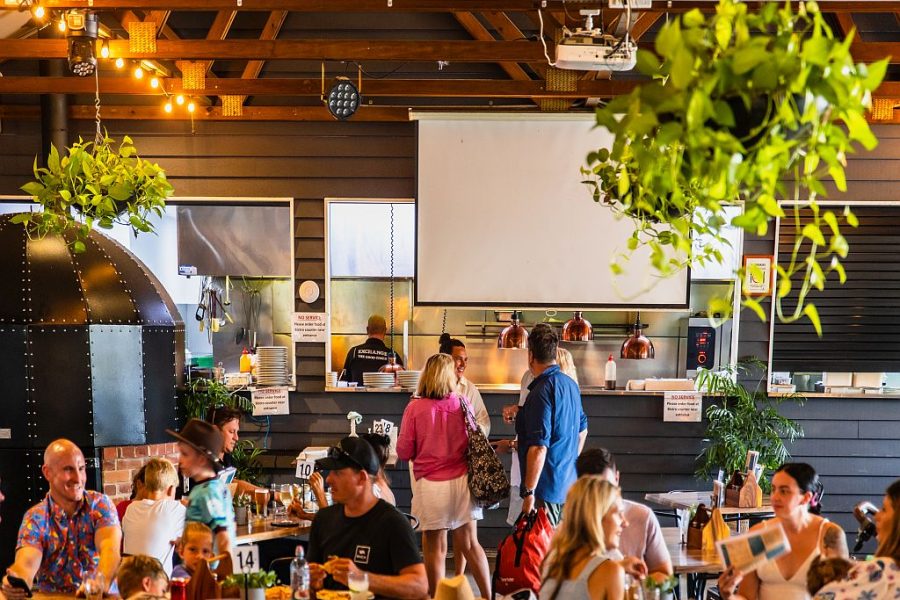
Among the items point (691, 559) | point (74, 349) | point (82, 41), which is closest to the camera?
point (691, 559)

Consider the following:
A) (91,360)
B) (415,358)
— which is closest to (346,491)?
(91,360)

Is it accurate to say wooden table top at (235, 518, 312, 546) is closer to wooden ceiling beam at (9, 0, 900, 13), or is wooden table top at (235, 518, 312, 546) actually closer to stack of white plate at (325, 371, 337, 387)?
stack of white plate at (325, 371, 337, 387)

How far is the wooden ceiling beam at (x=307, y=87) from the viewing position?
653 centimetres

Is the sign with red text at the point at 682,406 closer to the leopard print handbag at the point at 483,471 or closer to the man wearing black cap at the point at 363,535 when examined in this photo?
the leopard print handbag at the point at 483,471

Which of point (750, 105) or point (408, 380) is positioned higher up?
point (750, 105)

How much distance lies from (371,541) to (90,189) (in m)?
2.34

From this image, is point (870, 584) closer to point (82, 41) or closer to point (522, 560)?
point (522, 560)

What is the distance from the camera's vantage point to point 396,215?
29.6ft

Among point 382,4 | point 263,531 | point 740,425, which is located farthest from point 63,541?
point 740,425

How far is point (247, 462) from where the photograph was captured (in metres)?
7.27

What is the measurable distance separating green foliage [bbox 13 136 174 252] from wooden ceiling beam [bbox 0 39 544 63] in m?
1.16

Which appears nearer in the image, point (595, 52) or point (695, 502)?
point (595, 52)

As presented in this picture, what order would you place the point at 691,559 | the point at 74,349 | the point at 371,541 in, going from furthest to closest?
the point at 74,349
the point at 691,559
the point at 371,541

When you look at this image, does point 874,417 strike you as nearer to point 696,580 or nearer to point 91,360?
point 696,580
